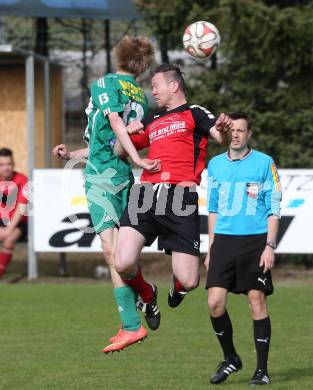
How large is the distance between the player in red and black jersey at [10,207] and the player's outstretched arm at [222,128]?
7656mm

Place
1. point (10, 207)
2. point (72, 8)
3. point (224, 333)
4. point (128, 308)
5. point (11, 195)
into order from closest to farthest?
point (128, 308)
point (224, 333)
point (11, 195)
point (10, 207)
point (72, 8)

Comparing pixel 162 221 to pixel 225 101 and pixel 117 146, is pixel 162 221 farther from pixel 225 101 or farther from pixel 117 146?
pixel 225 101

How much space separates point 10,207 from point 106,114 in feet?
25.6

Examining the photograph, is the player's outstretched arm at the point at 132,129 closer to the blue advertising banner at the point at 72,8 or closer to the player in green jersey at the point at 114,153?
the player in green jersey at the point at 114,153

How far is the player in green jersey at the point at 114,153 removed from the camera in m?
8.28

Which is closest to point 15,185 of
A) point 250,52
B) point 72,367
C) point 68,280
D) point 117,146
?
point 68,280

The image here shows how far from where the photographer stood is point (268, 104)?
1848 cm

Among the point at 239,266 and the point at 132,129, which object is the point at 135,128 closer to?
the point at 132,129

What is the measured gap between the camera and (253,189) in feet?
27.6

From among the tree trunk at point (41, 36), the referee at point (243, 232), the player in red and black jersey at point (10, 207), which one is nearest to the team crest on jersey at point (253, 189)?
the referee at point (243, 232)

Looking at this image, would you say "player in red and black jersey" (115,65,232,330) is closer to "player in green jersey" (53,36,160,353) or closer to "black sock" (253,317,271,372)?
"player in green jersey" (53,36,160,353)

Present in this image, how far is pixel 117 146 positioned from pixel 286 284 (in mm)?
8484

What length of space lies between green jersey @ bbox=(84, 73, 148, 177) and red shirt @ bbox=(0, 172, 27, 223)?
696cm


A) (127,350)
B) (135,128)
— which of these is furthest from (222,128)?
(127,350)
